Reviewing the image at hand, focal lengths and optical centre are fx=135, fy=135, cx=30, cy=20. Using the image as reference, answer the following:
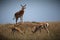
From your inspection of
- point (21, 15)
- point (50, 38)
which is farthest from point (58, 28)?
point (21, 15)

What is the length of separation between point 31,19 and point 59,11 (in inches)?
21.5

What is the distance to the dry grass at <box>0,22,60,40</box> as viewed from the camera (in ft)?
8.15

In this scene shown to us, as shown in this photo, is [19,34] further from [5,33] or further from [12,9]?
[12,9]

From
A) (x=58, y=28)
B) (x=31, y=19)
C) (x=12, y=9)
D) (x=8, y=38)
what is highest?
(x=12, y=9)

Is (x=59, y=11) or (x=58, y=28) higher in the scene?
(x=59, y=11)

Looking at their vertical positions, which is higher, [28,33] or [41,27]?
[41,27]

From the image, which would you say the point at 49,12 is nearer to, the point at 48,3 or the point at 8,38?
the point at 48,3

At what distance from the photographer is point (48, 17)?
99.5 inches

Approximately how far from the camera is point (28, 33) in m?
2.51

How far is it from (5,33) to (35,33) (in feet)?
1.86

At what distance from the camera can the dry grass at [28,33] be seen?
2.48m

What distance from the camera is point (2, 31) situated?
2.57 m

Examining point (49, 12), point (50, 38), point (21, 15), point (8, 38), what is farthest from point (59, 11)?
point (8, 38)

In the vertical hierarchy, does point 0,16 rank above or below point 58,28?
above
